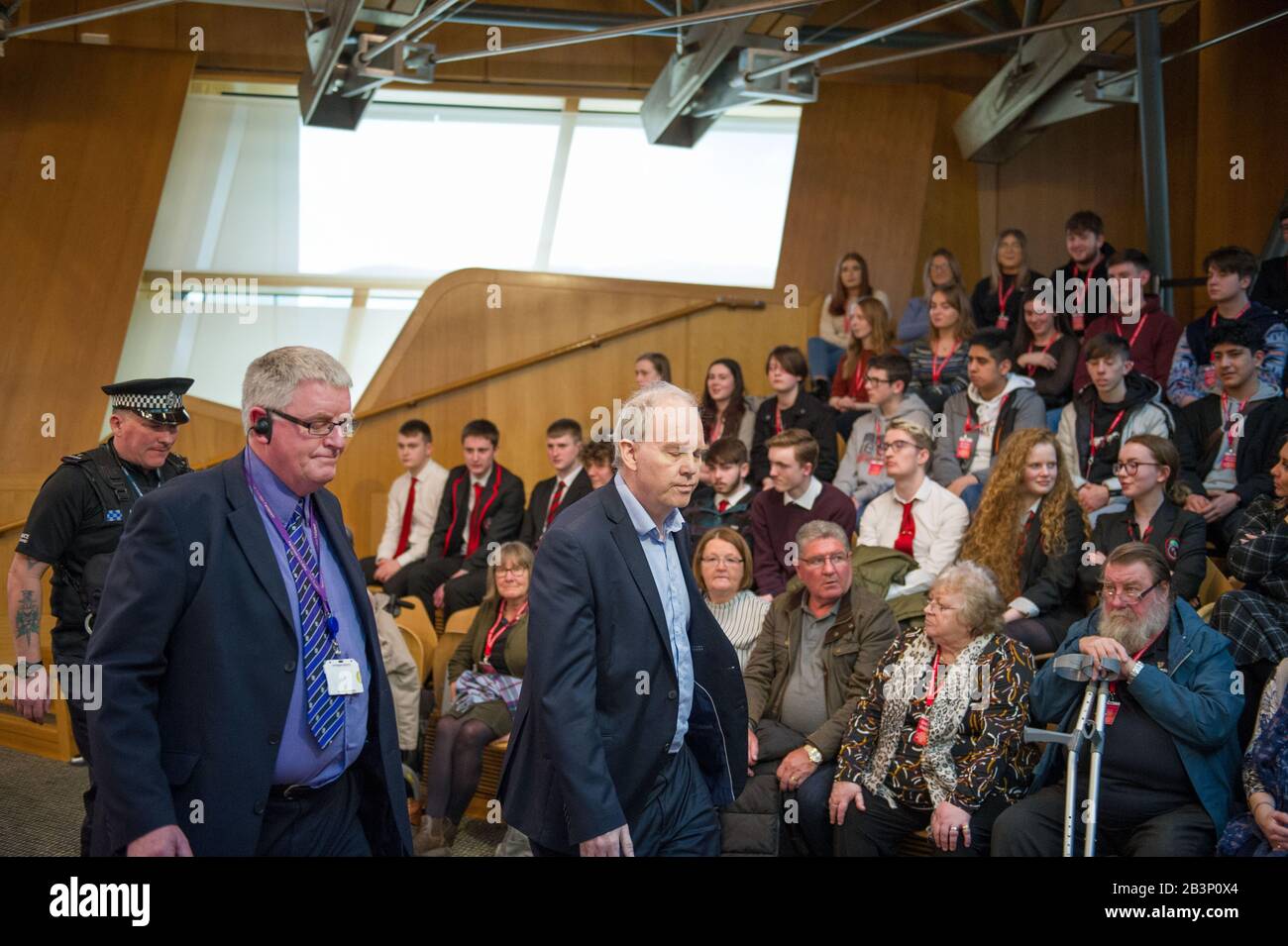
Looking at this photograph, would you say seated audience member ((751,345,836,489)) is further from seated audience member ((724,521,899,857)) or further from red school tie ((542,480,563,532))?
seated audience member ((724,521,899,857))

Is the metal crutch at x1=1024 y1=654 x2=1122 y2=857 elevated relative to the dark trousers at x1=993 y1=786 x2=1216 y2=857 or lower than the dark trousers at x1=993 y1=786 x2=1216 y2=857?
elevated

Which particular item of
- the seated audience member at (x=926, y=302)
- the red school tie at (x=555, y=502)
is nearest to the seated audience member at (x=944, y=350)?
the seated audience member at (x=926, y=302)

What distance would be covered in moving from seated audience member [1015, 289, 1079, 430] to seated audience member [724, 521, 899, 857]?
2377 millimetres

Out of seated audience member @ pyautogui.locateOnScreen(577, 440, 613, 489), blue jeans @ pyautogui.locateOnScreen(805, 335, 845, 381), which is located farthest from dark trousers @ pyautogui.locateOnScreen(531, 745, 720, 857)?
blue jeans @ pyautogui.locateOnScreen(805, 335, 845, 381)

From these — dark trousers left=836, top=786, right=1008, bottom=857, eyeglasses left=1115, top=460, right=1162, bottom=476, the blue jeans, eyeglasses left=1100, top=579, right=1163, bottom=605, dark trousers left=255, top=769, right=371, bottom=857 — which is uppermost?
the blue jeans

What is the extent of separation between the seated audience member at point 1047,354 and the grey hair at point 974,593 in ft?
8.51

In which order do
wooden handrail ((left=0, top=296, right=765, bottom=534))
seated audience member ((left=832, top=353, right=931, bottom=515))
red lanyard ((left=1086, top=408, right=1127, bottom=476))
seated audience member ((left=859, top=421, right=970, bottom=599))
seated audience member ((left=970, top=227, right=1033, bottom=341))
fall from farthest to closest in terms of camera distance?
wooden handrail ((left=0, top=296, right=765, bottom=534)) → seated audience member ((left=970, top=227, right=1033, bottom=341)) → seated audience member ((left=832, top=353, right=931, bottom=515)) → red lanyard ((left=1086, top=408, right=1127, bottom=476)) → seated audience member ((left=859, top=421, right=970, bottom=599))

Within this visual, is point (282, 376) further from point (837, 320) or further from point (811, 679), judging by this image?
point (837, 320)

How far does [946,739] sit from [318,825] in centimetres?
222

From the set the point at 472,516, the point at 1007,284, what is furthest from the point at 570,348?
the point at 1007,284

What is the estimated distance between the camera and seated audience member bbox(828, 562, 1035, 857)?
3852 millimetres

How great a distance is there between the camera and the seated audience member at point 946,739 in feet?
12.6

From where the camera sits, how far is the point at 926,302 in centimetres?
766
